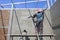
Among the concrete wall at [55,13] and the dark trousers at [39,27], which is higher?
the concrete wall at [55,13]

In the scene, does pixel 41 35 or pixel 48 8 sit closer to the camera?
pixel 41 35

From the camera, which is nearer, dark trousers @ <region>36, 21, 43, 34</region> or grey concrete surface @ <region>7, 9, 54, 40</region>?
dark trousers @ <region>36, 21, 43, 34</region>

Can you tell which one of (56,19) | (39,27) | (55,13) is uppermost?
(55,13)

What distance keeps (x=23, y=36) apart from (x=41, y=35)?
0.36 meters

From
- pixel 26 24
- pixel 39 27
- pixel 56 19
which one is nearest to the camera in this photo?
pixel 56 19

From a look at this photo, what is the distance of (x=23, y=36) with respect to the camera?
13.4ft

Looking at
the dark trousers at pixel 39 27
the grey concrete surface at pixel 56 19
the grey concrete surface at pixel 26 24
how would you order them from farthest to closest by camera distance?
1. the grey concrete surface at pixel 26 24
2. the dark trousers at pixel 39 27
3. the grey concrete surface at pixel 56 19

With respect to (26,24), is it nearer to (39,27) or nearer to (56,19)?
(39,27)

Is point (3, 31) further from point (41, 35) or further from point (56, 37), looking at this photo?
point (56, 37)

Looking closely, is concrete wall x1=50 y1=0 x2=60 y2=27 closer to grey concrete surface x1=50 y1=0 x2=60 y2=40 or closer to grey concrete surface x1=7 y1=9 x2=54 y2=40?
grey concrete surface x1=50 y1=0 x2=60 y2=40

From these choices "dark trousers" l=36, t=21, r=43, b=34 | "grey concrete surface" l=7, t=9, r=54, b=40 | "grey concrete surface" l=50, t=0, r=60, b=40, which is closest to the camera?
"grey concrete surface" l=50, t=0, r=60, b=40

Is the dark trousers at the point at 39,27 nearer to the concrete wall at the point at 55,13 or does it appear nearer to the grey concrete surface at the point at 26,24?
the grey concrete surface at the point at 26,24

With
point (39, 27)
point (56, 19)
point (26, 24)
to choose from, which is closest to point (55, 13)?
point (56, 19)

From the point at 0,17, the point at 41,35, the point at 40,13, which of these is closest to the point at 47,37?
the point at 41,35
